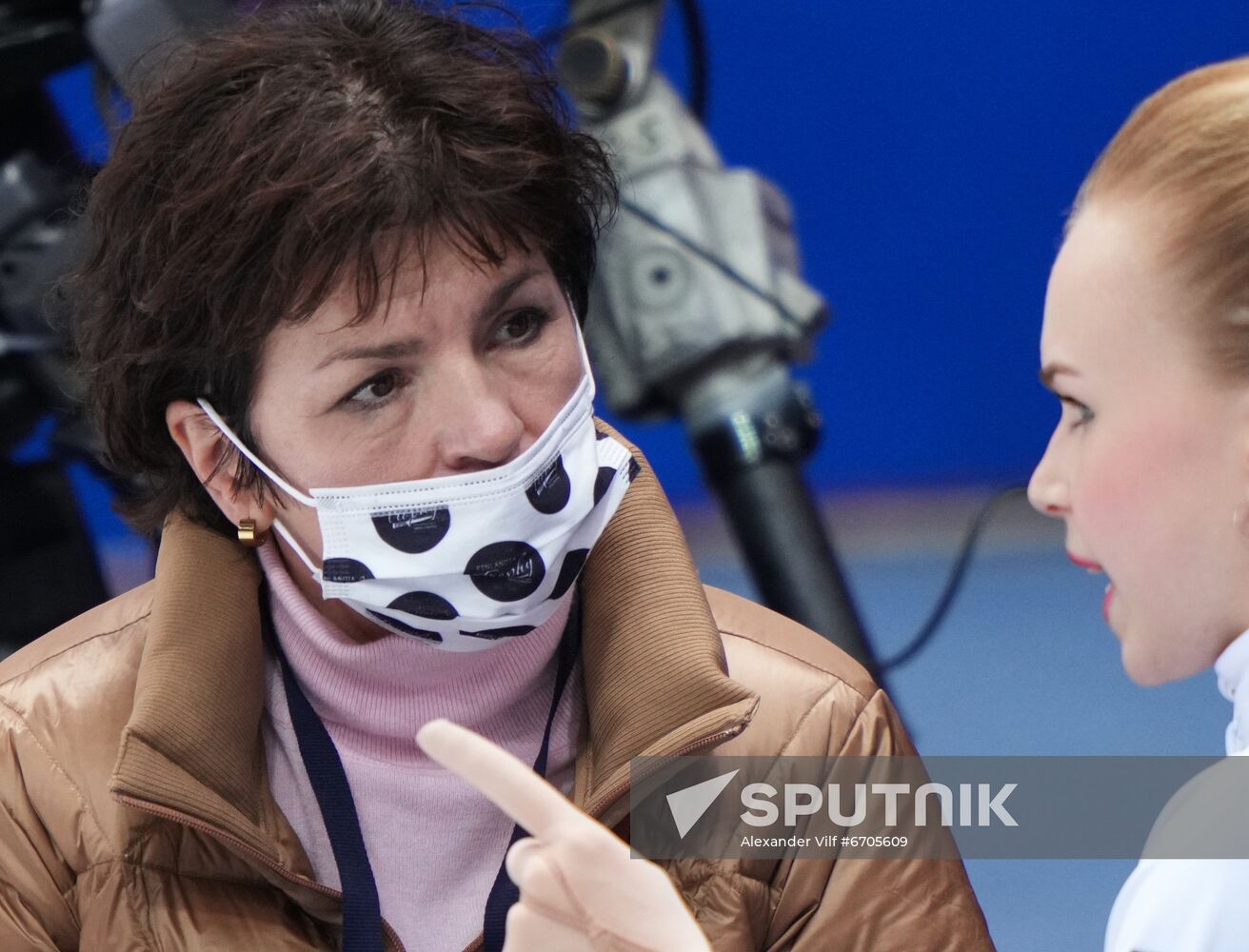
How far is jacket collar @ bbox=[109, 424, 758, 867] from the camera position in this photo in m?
1.17

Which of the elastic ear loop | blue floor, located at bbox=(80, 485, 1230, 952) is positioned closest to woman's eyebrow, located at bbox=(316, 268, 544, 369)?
the elastic ear loop

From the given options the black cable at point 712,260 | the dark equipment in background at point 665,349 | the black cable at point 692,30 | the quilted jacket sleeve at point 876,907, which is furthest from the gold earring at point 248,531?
the black cable at point 692,30

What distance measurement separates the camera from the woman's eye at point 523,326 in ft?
4.02

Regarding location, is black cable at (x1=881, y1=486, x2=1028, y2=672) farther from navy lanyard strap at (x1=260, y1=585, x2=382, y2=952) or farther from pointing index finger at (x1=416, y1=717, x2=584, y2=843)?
pointing index finger at (x1=416, y1=717, x2=584, y2=843)

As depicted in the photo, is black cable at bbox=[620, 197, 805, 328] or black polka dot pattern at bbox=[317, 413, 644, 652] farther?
black cable at bbox=[620, 197, 805, 328]

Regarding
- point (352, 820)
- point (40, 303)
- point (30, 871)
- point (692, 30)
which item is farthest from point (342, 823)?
point (692, 30)

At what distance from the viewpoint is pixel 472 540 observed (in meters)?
1.17

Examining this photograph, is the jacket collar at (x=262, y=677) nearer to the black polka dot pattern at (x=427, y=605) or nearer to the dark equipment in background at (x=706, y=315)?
the black polka dot pattern at (x=427, y=605)

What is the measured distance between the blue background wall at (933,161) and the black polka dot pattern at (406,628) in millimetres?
2069

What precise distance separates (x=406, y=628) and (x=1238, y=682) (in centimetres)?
60

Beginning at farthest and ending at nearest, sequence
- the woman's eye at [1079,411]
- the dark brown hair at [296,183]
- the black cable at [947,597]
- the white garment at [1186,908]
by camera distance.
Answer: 1. the black cable at [947,597]
2. the dark brown hair at [296,183]
3. the woman's eye at [1079,411]
4. the white garment at [1186,908]

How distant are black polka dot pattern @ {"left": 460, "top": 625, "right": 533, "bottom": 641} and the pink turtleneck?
5cm

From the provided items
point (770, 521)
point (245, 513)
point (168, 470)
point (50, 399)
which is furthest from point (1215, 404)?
point (50, 399)

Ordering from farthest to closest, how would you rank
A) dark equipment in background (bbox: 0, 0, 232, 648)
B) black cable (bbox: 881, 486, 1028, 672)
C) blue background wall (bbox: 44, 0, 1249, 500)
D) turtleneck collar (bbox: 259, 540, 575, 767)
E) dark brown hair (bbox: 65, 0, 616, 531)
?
1. blue background wall (bbox: 44, 0, 1249, 500)
2. black cable (bbox: 881, 486, 1028, 672)
3. dark equipment in background (bbox: 0, 0, 232, 648)
4. turtleneck collar (bbox: 259, 540, 575, 767)
5. dark brown hair (bbox: 65, 0, 616, 531)
